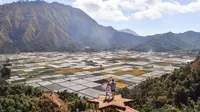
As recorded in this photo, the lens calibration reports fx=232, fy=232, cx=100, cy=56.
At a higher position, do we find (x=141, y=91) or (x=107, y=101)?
(x=107, y=101)

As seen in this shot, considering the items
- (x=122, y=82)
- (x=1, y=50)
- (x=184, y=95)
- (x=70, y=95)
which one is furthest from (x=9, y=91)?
(x=1, y=50)

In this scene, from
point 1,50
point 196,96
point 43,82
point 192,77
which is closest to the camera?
point 196,96

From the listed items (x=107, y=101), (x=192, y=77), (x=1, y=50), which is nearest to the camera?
(x=107, y=101)

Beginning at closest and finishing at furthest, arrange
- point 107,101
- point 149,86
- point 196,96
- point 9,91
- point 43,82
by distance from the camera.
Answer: point 107,101
point 196,96
point 9,91
point 149,86
point 43,82

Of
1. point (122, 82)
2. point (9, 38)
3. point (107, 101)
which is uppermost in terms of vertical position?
point (9, 38)

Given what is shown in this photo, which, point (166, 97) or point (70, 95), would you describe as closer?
point (166, 97)

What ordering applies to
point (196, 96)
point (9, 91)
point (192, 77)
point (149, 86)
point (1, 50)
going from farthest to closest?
point (1, 50), point (149, 86), point (9, 91), point (192, 77), point (196, 96)

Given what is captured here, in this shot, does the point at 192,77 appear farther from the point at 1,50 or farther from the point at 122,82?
the point at 1,50

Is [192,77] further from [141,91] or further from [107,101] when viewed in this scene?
[107,101]

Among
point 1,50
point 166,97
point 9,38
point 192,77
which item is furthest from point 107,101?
point 9,38
